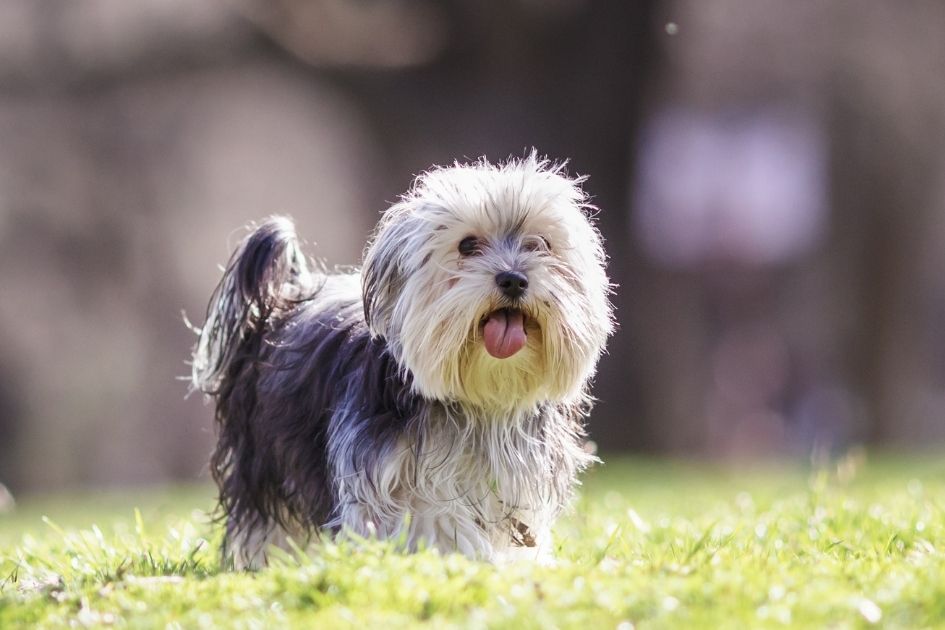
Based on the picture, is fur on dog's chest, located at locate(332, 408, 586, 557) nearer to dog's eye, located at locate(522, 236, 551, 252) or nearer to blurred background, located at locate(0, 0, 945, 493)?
dog's eye, located at locate(522, 236, 551, 252)

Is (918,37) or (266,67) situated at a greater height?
(918,37)

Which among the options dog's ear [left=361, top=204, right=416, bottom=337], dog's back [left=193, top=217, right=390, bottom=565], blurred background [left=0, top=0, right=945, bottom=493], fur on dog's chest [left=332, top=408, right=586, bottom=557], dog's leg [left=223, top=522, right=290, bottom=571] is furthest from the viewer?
blurred background [left=0, top=0, right=945, bottom=493]

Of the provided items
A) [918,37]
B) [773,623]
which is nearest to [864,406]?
[918,37]

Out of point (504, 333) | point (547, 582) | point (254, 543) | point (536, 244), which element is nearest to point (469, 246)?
→ point (536, 244)

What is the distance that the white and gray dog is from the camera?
493 cm

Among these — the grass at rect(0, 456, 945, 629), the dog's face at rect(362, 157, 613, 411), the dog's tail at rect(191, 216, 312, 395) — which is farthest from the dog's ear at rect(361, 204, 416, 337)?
the dog's tail at rect(191, 216, 312, 395)

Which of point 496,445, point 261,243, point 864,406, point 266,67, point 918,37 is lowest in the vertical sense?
point 864,406

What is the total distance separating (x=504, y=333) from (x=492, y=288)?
0.17m

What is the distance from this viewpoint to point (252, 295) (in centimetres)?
616

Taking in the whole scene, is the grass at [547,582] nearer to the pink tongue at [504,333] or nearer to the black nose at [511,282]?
the pink tongue at [504,333]

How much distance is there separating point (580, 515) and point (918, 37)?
12.5m

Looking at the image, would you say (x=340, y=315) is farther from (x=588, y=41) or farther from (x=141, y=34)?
(x=141, y=34)

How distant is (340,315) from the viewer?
5758 millimetres

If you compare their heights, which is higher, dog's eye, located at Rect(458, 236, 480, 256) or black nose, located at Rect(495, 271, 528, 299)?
dog's eye, located at Rect(458, 236, 480, 256)
